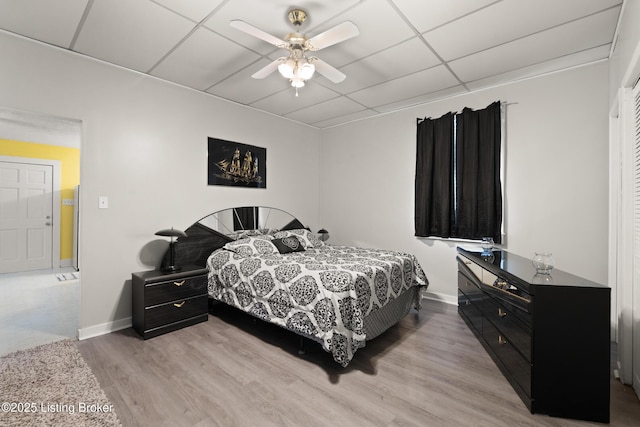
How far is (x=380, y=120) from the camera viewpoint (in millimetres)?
4539

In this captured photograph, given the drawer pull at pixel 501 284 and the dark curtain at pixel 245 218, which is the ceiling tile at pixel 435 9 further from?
the dark curtain at pixel 245 218

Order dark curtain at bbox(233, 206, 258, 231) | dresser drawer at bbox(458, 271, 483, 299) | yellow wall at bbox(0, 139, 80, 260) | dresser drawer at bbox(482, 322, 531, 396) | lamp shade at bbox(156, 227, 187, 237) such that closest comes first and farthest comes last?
dresser drawer at bbox(482, 322, 531, 396)
dresser drawer at bbox(458, 271, 483, 299)
lamp shade at bbox(156, 227, 187, 237)
dark curtain at bbox(233, 206, 258, 231)
yellow wall at bbox(0, 139, 80, 260)

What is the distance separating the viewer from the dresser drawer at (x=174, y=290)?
2.83 meters

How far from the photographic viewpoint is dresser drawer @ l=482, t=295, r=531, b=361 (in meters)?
1.86

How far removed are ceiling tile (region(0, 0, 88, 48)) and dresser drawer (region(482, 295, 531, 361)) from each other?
12.2 feet

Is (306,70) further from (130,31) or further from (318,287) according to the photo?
(318,287)

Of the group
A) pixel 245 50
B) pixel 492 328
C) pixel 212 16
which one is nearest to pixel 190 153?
pixel 245 50

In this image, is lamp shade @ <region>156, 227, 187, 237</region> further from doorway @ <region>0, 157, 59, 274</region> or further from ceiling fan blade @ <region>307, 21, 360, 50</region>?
doorway @ <region>0, 157, 59, 274</region>

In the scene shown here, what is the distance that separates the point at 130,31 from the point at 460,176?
3.74 m

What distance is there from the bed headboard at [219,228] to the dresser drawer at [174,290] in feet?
1.48

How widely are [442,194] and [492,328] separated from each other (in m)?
1.87

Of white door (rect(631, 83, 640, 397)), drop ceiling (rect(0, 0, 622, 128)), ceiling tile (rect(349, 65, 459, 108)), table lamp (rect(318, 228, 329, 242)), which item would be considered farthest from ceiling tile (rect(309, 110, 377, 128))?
white door (rect(631, 83, 640, 397))

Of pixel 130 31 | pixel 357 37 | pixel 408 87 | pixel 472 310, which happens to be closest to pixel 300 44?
pixel 357 37

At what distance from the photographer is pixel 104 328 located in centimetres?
296
